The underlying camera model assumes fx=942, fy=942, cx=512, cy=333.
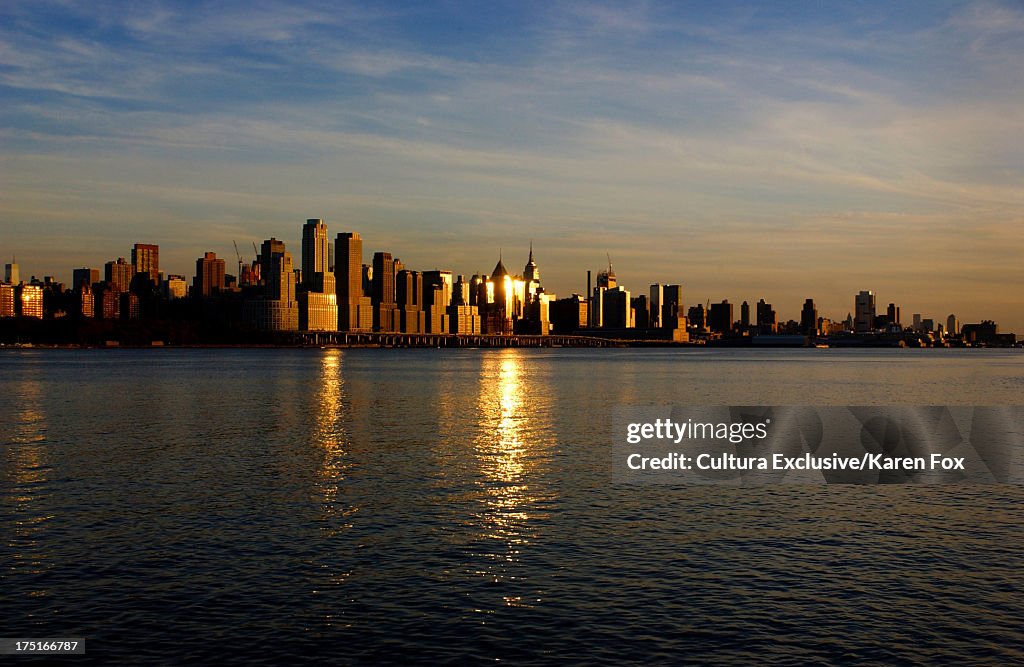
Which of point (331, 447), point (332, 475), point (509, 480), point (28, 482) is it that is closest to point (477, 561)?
point (509, 480)

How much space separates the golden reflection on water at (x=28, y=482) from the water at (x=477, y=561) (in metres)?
0.17

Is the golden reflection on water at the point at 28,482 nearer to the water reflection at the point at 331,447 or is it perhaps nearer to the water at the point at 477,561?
the water at the point at 477,561

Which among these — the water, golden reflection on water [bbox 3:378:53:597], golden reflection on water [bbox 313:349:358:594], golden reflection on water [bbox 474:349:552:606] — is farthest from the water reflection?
golden reflection on water [bbox 3:378:53:597]

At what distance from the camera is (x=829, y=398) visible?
9775 cm

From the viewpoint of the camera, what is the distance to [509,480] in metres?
42.2

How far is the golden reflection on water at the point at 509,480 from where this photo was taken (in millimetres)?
28500

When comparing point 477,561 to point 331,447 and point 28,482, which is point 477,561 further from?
point 331,447

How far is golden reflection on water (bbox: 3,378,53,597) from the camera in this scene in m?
27.6

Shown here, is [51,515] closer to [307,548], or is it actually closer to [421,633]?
[307,548]

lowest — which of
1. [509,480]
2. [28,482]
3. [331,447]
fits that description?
[331,447]

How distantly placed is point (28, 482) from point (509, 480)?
2067cm

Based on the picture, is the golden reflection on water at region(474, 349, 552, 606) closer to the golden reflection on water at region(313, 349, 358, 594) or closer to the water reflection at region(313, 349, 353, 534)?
the golden reflection on water at region(313, 349, 358, 594)

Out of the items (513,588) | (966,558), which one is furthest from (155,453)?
(966,558)

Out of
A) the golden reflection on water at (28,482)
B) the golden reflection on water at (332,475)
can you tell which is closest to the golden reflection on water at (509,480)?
the golden reflection on water at (332,475)
